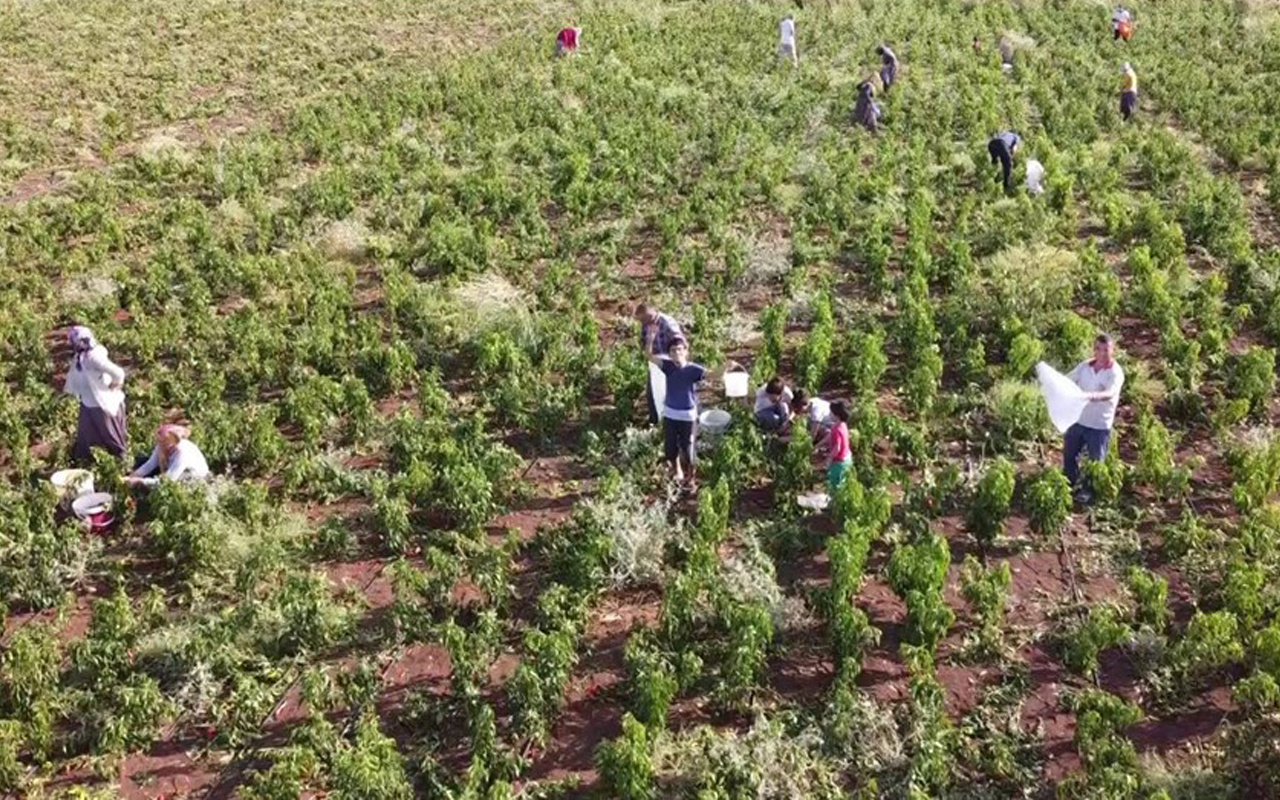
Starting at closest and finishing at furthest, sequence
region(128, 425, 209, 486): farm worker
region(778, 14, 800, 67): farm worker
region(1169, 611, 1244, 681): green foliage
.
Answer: region(1169, 611, 1244, 681): green foliage
region(128, 425, 209, 486): farm worker
region(778, 14, 800, 67): farm worker

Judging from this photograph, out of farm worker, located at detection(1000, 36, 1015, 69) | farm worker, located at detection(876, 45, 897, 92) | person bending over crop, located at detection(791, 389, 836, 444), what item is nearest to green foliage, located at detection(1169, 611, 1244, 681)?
person bending over crop, located at detection(791, 389, 836, 444)

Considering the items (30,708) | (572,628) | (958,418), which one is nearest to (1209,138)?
(958,418)

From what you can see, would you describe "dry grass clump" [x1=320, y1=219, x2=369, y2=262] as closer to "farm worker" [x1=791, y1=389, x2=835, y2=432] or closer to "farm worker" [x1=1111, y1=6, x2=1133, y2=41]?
"farm worker" [x1=791, y1=389, x2=835, y2=432]

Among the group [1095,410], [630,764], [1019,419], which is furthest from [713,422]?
[630,764]

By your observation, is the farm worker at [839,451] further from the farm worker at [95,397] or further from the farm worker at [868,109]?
the farm worker at [868,109]

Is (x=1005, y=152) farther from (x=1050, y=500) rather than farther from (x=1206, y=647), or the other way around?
(x=1206, y=647)

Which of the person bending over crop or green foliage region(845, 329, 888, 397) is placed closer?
the person bending over crop

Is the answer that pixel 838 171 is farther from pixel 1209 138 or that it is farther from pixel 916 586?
pixel 916 586
